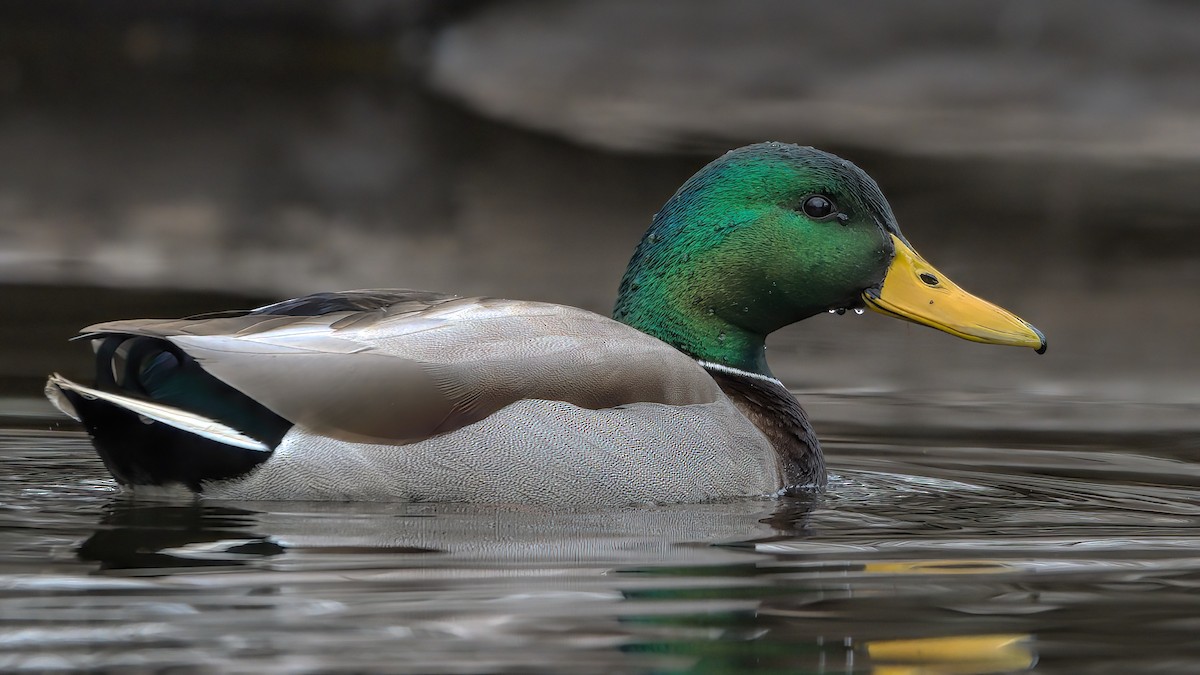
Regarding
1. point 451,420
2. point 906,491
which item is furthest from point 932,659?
point 906,491

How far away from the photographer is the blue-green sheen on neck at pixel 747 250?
19.2ft

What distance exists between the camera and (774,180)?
230 inches

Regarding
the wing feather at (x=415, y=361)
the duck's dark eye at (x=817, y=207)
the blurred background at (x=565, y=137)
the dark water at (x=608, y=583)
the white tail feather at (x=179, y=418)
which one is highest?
the blurred background at (x=565, y=137)

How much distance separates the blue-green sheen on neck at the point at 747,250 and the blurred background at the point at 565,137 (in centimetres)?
367

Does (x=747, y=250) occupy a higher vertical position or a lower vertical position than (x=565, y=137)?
lower

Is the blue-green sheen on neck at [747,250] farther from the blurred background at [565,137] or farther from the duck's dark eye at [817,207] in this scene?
the blurred background at [565,137]

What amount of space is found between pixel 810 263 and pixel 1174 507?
124 centimetres

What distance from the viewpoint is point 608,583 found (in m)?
4.06

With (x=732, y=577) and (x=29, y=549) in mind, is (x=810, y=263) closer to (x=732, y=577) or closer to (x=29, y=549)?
(x=732, y=577)

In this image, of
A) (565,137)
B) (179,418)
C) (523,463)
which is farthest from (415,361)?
(565,137)

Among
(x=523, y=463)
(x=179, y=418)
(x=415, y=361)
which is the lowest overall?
(x=523, y=463)

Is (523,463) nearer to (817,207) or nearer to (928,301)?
(817,207)

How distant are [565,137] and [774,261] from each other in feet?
21.2

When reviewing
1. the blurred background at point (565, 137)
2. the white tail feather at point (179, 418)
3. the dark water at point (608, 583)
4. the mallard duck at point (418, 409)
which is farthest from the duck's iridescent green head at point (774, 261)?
the blurred background at point (565, 137)
